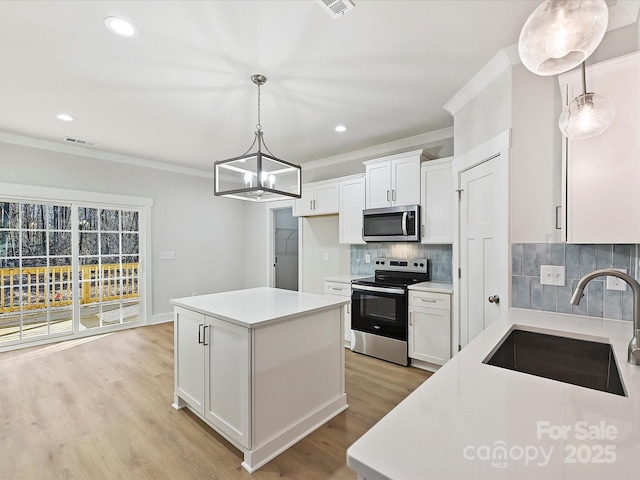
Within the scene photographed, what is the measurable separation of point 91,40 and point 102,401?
2.73 meters

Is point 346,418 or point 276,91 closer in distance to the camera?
point 346,418

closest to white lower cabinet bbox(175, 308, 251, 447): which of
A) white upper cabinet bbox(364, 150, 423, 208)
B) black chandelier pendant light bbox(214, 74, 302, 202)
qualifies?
black chandelier pendant light bbox(214, 74, 302, 202)

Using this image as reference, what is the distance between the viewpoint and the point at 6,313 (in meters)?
3.92

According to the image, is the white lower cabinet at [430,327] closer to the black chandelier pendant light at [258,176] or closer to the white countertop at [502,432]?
the black chandelier pendant light at [258,176]

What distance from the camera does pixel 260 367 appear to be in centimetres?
188

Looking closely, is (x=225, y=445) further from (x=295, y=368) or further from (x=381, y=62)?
(x=381, y=62)

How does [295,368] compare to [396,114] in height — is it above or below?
below

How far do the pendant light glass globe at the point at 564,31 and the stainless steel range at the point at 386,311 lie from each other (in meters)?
2.67

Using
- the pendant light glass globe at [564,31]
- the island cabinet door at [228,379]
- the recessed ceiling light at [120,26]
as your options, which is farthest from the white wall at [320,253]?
the pendant light glass globe at [564,31]

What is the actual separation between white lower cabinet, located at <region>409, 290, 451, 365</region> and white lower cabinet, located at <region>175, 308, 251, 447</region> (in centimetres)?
200

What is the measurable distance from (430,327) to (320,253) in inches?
87.1

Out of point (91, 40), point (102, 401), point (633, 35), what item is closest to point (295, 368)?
point (102, 401)

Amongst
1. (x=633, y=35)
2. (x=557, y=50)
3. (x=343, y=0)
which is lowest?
(x=557, y=50)

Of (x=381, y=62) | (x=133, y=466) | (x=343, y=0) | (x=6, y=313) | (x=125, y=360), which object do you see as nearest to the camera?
(x=343, y=0)
